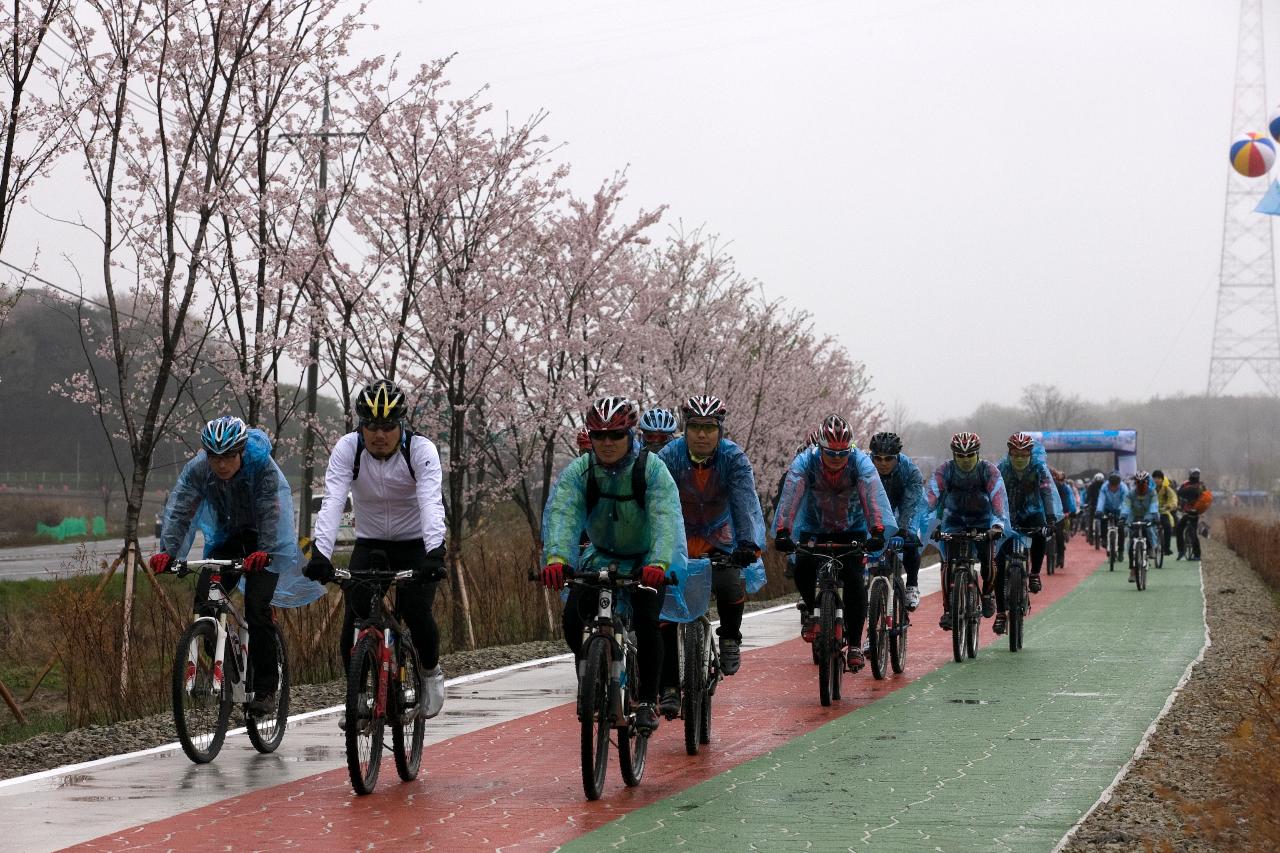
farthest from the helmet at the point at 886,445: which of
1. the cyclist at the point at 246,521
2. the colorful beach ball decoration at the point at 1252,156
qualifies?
the colorful beach ball decoration at the point at 1252,156

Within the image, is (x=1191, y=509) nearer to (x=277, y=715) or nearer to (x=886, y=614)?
(x=886, y=614)

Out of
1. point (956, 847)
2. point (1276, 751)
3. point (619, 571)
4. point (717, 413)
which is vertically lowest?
point (956, 847)

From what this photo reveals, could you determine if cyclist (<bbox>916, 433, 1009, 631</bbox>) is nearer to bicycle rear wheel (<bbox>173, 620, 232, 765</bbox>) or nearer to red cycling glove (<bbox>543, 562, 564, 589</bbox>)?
bicycle rear wheel (<bbox>173, 620, 232, 765</bbox>)

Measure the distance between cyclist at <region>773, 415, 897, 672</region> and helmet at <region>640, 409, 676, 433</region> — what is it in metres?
1.49

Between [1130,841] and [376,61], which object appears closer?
[1130,841]

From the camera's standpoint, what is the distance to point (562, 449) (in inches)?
1061

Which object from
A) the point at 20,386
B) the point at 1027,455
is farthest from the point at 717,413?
the point at 20,386

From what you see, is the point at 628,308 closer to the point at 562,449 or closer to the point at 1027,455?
the point at 562,449

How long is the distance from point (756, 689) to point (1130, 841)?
6691mm

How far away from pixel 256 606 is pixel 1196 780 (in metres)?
5.00

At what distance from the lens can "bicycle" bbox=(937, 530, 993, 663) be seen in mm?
15094

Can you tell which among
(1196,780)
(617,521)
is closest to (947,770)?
(1196,780)

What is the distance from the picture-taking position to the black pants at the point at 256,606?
980 centimetres

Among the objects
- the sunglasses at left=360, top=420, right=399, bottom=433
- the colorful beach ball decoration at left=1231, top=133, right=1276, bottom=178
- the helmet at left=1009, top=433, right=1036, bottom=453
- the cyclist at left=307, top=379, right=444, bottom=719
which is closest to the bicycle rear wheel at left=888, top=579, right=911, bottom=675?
the helmet at left=1009, top=433, right=1036, bottom=453
